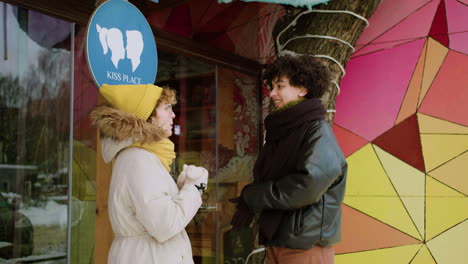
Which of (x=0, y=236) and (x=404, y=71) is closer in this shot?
(x=0, y=236)

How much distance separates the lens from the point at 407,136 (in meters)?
4.40

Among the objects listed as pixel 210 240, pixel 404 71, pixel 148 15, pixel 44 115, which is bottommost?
pixel 210 240

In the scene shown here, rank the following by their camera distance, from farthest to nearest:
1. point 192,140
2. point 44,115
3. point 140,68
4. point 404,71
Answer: point 192,140 < point 404,71 < point 44,115 < point 140,68

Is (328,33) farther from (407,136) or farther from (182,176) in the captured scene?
(182,176)

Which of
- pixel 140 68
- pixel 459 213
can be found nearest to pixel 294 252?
pixel 140 68

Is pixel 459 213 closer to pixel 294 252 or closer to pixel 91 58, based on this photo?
pixel 294 252

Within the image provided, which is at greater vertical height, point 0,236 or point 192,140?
point 192,140

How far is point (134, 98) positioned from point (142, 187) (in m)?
0.41

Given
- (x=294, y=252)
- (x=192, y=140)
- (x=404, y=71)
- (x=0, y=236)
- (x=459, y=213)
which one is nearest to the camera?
(x=294, y=252)

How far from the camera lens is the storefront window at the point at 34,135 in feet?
10.5

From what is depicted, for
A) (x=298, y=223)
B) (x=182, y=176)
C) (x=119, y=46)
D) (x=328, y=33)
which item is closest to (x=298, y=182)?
(x=298, y=223)

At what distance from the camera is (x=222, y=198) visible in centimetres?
493

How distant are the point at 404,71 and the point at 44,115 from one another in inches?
Answer: 123

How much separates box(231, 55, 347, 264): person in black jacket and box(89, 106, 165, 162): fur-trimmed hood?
55 centimetres
